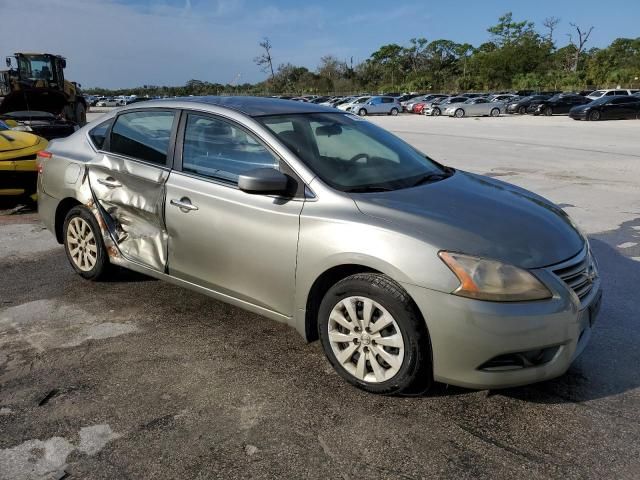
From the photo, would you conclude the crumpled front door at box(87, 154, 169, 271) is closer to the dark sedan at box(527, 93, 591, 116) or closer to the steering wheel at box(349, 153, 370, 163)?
the steering wheel at box(349, 153, 370, 163)

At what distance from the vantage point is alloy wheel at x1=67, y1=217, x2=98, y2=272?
4734mm

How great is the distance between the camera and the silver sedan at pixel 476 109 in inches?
1559

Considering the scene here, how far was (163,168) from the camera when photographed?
4.08m

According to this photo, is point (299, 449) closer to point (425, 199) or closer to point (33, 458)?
point (33, 458)

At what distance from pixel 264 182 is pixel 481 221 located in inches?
49.1

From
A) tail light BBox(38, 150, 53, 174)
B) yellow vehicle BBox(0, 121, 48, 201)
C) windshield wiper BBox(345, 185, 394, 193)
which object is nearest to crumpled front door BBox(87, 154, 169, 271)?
tail light BBox(38, 150, 53, 174)

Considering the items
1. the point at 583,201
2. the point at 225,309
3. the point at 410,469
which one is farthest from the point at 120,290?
the point at 583,201

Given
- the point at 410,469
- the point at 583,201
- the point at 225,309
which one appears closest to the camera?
the point at 410,469

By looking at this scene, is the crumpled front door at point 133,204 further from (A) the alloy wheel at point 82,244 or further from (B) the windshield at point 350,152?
(B) the windshield at point 350,152

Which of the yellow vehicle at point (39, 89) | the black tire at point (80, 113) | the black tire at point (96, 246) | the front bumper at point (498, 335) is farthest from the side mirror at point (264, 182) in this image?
the black tire at point (80, 113)

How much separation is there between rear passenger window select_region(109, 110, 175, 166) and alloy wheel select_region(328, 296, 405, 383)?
1.84 meters

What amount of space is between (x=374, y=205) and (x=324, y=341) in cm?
84

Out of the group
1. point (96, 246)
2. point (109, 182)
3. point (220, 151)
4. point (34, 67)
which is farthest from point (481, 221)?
point (34, 67)

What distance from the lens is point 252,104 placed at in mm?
4109
